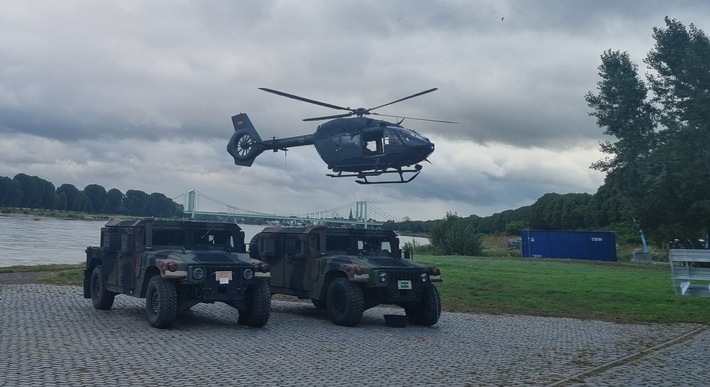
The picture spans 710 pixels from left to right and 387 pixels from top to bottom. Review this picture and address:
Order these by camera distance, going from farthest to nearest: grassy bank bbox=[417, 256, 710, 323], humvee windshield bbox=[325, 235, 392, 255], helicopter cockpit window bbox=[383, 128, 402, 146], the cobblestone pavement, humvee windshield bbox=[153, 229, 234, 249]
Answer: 1. helicopter cockpit window bbox=[383, 128, 402, 146]
2. grassy bank bbox=[417, 256, 710, 323]
3. humvee windshield bbox=[325, 235, 392, 255]
4. humvee windshield bbox=[153, 229, 234, 249]
5. the cobblestone pavement

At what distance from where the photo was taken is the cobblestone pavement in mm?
8648

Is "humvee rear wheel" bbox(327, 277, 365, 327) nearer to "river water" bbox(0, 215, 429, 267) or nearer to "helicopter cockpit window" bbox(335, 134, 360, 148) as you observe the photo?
"helicopter cockpit window" bbox(335, 134, 360, 148)

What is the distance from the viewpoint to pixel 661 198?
118 ft

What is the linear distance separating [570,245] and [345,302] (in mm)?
40861

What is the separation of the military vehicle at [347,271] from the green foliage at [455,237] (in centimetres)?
3588

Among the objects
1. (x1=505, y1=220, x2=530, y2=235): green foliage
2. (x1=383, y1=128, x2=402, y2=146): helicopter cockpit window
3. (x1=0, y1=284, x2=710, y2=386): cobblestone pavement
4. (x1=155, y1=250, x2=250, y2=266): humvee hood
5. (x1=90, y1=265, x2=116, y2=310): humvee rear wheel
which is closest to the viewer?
(x1=0, y1=284, x2=710, y2=386): cobblestone pavement

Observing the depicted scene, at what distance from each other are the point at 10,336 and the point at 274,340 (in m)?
3.85

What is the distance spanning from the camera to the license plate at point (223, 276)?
12891 mm

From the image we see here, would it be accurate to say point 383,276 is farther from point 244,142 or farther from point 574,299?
point 244,142

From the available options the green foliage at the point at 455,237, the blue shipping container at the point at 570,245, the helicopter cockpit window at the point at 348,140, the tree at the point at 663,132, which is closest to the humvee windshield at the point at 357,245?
the helicopter cockpit window at the point at 348,140

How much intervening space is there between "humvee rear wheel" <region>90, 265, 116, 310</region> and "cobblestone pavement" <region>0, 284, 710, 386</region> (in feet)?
1.16

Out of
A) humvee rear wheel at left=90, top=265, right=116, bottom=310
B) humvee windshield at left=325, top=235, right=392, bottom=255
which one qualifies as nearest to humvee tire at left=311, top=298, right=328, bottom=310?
humvee windshield at left=325, top=235, right=392, bottom=255

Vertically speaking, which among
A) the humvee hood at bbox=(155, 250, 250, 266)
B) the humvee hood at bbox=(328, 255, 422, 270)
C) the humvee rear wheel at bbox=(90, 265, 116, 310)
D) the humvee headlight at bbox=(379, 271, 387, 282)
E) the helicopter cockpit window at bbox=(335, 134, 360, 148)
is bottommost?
the humvee rear wheel at bbox=(90, 265, 116, 310)

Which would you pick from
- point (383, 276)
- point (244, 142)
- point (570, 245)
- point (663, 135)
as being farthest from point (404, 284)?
point (570, 245)
